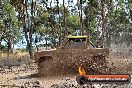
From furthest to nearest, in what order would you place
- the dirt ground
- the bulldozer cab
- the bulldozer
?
the bulldozer cab, the bulldozer, the dirt ground

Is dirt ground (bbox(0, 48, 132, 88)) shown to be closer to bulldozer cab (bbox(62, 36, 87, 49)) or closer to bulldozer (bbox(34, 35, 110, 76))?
bulldozer (bbox(34, 35, 110, 76))

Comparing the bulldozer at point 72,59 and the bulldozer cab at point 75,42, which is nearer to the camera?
the bulldozer at point 72,59

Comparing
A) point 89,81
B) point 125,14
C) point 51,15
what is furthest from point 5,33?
point 89,81

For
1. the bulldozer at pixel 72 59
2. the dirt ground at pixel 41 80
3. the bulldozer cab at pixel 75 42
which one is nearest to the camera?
the dirt ground at pixel 41 80

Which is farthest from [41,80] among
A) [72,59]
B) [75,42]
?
[75,42]

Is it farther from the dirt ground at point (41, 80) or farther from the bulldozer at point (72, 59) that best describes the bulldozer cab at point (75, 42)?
the dirt ground at point (41, 80)

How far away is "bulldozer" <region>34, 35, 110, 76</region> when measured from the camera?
15.8 meters

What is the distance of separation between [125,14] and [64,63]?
63422 mm

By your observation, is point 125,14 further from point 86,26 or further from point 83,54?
point 83,54

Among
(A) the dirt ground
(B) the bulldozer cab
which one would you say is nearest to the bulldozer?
(B) the bulldozer cab

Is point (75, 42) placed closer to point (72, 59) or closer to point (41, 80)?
point (72, 59)

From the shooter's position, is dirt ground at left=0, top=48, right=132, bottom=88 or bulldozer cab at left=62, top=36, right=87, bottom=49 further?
bulldozer cab at left=62, top=36, right=87, bottom=49

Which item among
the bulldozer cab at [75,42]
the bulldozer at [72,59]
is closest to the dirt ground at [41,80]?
the bulldozer at [72,59]

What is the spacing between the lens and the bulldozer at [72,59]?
51.7ft
